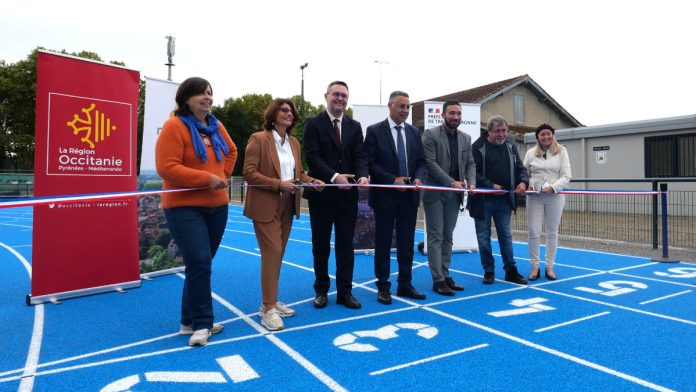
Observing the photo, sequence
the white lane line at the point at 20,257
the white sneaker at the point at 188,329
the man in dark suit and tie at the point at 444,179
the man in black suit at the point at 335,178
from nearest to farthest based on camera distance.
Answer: the white sneaker at the point at 188,329 < the man in black suit at the point at 335,178 < the man in dark suit and tie at the point at 444,179 < the white lane line at the point at 20,257

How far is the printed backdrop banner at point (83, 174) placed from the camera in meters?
4.96

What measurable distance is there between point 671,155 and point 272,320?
16.3 meters

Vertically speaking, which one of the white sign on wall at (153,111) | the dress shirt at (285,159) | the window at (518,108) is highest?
the window at (518,108)

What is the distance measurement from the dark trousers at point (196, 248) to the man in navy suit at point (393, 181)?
1.80 metres

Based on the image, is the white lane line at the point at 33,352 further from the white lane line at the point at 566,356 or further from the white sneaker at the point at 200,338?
the white lane line at the point at 566,356

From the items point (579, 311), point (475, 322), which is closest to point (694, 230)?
point (579, 311)

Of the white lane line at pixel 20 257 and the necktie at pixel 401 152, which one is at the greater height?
the necktie at pixel 401 152

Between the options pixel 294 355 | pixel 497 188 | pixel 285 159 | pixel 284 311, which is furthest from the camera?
pixel 497 188

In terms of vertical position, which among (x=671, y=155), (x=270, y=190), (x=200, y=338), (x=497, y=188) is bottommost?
(x=200, y=338)

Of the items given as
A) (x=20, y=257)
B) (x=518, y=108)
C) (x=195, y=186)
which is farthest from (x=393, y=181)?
(x=518, y=108)

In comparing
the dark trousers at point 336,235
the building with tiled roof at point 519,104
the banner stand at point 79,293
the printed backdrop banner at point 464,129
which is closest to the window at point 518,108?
the building with tiled roof at point 519,104

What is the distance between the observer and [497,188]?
582 centimetres

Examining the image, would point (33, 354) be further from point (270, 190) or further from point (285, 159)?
point (285, 159)

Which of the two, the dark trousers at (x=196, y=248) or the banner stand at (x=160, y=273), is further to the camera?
the banner stand at (x=160, y=273)
